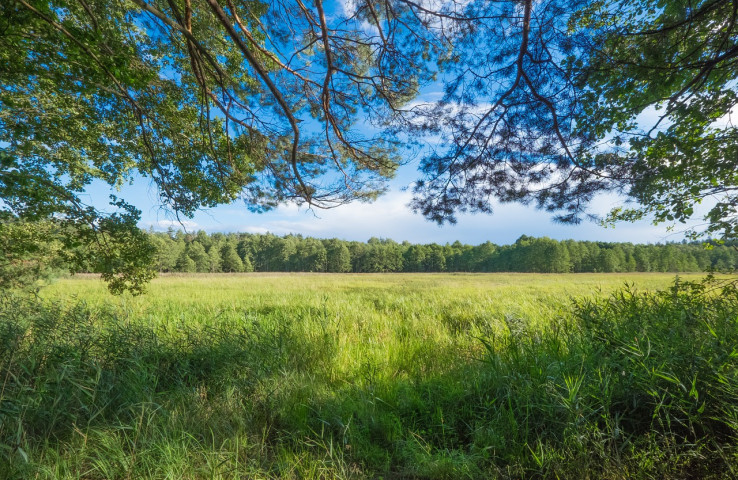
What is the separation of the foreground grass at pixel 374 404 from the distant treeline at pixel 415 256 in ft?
167

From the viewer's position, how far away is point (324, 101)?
4.32 meters

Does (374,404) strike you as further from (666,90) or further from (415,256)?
(415,256)

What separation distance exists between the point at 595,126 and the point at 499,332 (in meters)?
3.78

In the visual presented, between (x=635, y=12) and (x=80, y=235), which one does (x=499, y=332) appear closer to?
(x=635, y=12)

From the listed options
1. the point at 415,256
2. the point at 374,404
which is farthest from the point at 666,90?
the point at 415,256

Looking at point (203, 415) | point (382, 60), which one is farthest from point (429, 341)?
point (382, 60)

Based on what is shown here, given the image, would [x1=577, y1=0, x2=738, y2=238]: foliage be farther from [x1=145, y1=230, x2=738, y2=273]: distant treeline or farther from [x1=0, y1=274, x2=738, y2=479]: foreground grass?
[x1=145, y1=230, x2=738, y2=273]: distant treeline

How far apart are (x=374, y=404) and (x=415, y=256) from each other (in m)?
68.5

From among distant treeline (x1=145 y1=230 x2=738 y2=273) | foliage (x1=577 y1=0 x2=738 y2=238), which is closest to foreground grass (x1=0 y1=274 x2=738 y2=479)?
foliage (x1=577 y1=0 x2=738 y2=238)

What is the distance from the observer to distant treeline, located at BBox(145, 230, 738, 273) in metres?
49.3

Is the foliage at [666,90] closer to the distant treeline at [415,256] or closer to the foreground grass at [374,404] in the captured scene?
the foreground grass at [374,404]

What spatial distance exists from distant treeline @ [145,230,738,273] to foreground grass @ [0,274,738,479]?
5088 cm

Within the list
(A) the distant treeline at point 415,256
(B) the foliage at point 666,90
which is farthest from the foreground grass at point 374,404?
(A) the distant treeline at point 415,256

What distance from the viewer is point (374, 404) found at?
237 cm
